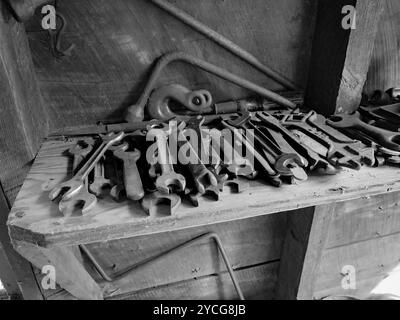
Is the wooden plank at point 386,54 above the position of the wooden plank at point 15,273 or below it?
above

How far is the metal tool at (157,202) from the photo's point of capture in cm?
55

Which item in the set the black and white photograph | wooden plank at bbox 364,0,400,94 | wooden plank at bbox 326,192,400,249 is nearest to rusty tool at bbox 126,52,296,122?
the black and white photograph

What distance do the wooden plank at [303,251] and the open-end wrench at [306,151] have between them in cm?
29

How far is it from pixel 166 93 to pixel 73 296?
675mm

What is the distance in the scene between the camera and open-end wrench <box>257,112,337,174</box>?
2.10ft

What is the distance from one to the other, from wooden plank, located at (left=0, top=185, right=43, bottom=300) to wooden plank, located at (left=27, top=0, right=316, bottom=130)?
1.11 feet

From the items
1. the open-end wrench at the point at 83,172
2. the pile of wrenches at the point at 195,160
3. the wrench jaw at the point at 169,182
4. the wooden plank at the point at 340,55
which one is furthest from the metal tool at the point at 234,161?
the wooden plank at the point at 340,55

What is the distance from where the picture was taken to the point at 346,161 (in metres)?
0.65

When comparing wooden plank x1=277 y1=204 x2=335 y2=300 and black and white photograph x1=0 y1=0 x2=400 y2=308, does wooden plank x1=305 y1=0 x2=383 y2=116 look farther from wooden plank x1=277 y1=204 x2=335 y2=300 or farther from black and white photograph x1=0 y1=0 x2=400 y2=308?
wooden plank x1=277 y1=204 x2=335 y2=300

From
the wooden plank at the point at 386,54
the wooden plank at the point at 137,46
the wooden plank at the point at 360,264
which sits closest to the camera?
the wooden plank at the point at 137,46

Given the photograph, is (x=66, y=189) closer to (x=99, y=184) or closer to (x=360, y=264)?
(x=99, y=184)

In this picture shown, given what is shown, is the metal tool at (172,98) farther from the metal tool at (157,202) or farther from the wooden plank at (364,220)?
the wooden plank at (364,220)

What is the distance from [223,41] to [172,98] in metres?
0.20

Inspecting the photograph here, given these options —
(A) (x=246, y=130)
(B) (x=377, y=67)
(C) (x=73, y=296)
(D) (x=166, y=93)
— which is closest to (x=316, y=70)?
(B) (x=377, y=67)
